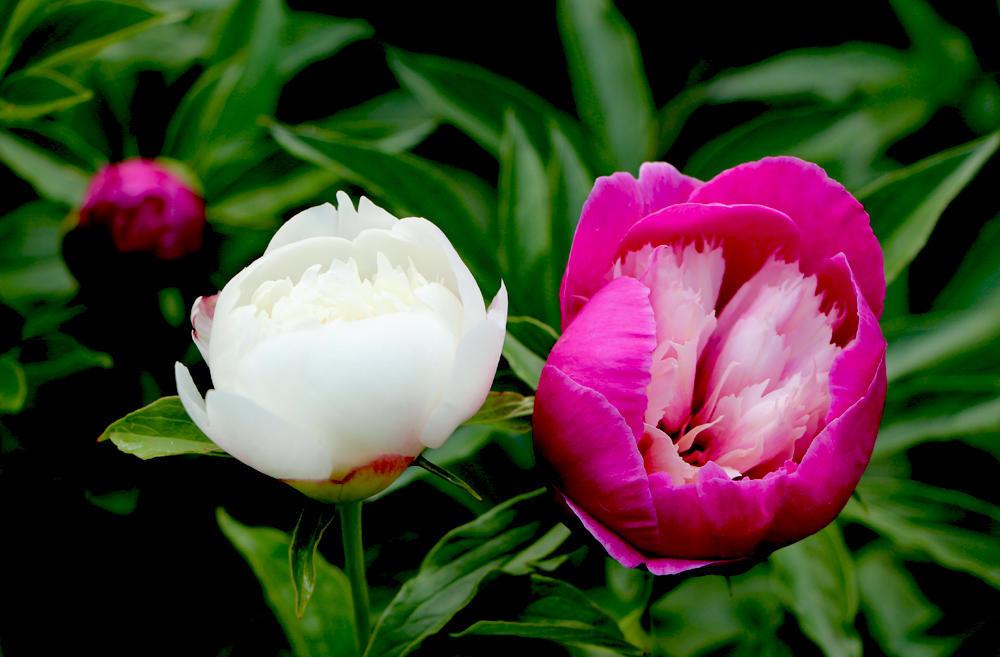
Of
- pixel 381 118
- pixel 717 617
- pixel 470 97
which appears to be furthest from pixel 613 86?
pixel 717 617

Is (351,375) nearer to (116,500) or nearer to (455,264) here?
(455,264)

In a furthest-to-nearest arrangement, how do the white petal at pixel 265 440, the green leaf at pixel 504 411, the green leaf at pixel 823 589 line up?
the green leaf at pixel 823 589 → the green leaf at pixel 504 411 → the white petal at pixel 265 440

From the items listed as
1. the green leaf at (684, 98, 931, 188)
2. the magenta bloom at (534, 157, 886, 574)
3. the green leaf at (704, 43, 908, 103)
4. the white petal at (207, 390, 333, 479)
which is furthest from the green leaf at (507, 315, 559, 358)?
the green leaf at (704, 43, 908, 103)

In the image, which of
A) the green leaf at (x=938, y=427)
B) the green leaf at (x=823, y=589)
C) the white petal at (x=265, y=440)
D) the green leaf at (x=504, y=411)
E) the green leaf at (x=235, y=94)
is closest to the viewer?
the white petal at (x=265, y=440)

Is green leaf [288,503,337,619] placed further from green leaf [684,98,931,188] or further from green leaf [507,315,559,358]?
green leaf [684,98,931,188]

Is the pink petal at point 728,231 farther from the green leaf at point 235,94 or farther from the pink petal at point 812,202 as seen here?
the green leaf at point 235,94

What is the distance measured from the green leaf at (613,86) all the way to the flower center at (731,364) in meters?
0.34

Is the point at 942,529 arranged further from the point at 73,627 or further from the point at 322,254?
the point at 73,627

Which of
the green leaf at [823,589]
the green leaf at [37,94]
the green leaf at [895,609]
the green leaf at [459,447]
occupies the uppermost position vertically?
the green leaf at [37,94]

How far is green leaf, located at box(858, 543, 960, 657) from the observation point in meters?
0.77

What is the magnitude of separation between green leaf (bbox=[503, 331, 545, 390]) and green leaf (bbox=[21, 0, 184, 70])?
1.19 ft

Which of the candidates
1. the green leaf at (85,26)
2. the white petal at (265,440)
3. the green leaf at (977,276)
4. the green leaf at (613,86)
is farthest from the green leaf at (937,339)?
the green leaf at (85,26)

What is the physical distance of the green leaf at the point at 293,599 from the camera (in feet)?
2.07

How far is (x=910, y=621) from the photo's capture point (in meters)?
0.78
